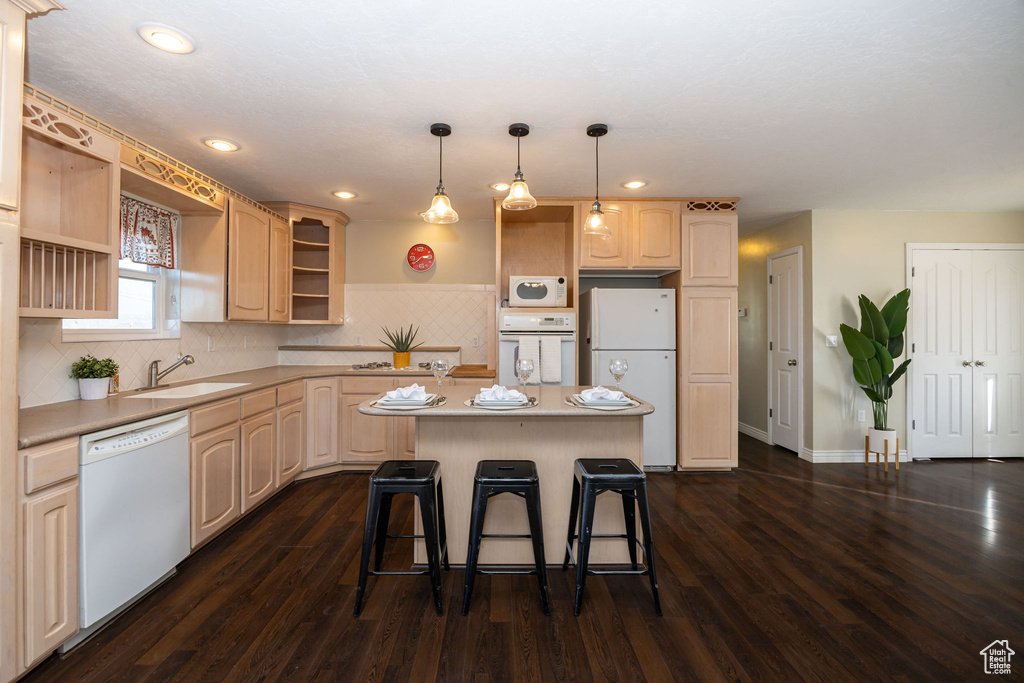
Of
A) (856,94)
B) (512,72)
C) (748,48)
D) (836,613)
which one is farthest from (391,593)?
(856,94)

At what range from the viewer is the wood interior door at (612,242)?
414 centimetres

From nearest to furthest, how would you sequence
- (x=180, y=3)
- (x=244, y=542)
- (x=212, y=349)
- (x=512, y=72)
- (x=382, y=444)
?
(x=180, y=3) < (x=512, y=72) < (x=244, y=542) < (x=212, y=349) < (x=382, y=444)

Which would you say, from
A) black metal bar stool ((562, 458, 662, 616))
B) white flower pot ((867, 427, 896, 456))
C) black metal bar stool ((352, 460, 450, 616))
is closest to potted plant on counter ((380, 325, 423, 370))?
black metal bar stool ((352, 460, 450, 616))

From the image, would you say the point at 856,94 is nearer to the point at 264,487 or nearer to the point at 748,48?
the point at 748,48

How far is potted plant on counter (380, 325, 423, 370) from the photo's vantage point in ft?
14.7

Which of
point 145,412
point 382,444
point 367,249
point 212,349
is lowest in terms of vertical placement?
point 382,444

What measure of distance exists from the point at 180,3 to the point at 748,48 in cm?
215

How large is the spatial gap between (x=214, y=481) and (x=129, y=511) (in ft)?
2.13

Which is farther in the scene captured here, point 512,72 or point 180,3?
point 512,72

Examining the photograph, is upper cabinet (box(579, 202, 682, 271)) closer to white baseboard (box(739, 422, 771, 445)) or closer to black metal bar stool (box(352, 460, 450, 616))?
white baseboard (box(739, 422, 771, 445))

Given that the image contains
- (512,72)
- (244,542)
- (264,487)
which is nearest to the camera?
(512,72)

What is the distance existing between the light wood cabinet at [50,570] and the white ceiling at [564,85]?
69.9 inches

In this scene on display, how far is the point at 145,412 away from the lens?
7.12 ft

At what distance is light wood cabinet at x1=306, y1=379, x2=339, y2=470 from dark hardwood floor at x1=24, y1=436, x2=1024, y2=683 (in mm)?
810
